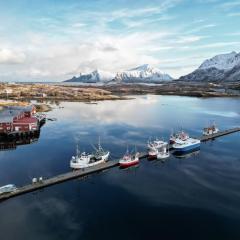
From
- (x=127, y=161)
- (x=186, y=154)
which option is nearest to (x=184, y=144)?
(x=186, y=154)

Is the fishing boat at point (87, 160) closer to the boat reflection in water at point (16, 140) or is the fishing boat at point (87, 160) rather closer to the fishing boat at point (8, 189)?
the fishing boat at point (8, 189)

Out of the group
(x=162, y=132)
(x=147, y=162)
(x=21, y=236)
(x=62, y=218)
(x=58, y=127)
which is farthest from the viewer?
(x=58, y=127)

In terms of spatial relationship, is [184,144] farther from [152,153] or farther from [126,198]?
[126,198]

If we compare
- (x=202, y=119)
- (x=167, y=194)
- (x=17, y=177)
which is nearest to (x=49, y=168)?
(x=17, y=177)

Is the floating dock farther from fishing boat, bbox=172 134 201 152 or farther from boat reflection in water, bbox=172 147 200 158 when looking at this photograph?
fishing boat, bbox=172 134 201 152

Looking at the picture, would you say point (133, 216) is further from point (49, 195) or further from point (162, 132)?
point (162, 132)

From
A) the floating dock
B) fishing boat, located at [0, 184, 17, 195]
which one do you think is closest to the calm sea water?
the floating dock
